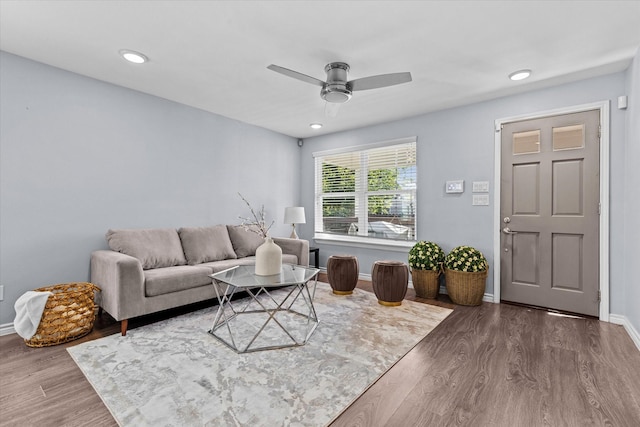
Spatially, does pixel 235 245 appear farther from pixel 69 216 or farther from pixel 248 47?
pixel 248 47

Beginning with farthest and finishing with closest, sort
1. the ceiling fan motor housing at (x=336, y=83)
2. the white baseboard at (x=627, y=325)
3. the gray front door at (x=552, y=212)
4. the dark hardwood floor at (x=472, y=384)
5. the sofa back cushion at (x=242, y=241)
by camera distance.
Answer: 1. the sofa back cushion at (x=242, y=241)
2. the gray front door at (x=552, y=212)
3. the ceiling fan motor housing at (x=336, y=83)
4. the white baseboard at (x=627, y=325)
5. the dark hardwood floor at (x=472, y=384)

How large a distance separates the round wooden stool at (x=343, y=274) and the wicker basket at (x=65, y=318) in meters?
2.41

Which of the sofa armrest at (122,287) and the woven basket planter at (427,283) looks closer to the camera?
the sofa armrest at (122,287)

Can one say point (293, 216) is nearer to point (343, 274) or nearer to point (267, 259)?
point (343, 274)

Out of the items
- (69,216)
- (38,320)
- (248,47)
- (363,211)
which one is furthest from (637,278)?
(69,216)

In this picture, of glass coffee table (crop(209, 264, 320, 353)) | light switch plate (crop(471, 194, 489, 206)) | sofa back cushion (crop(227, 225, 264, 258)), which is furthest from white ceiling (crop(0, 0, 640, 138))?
glass coffee table (crop(209, 264, 320, 353))

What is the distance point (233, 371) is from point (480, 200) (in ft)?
10.6

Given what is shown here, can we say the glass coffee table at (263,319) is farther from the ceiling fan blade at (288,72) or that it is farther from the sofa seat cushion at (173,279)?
the ceiling fan blade at (288,72)

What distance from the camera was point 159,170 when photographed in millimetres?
3592

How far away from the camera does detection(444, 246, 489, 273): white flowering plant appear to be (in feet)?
11.1

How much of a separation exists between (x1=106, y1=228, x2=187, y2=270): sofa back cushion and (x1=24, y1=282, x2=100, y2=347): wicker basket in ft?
→ 1.63

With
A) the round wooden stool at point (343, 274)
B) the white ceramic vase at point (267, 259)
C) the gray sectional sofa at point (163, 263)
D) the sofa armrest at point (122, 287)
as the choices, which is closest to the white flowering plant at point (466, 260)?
the round wooden stool at point (343, 274)

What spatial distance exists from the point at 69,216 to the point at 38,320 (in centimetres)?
104

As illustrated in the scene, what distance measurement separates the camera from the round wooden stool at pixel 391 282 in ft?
10.6
